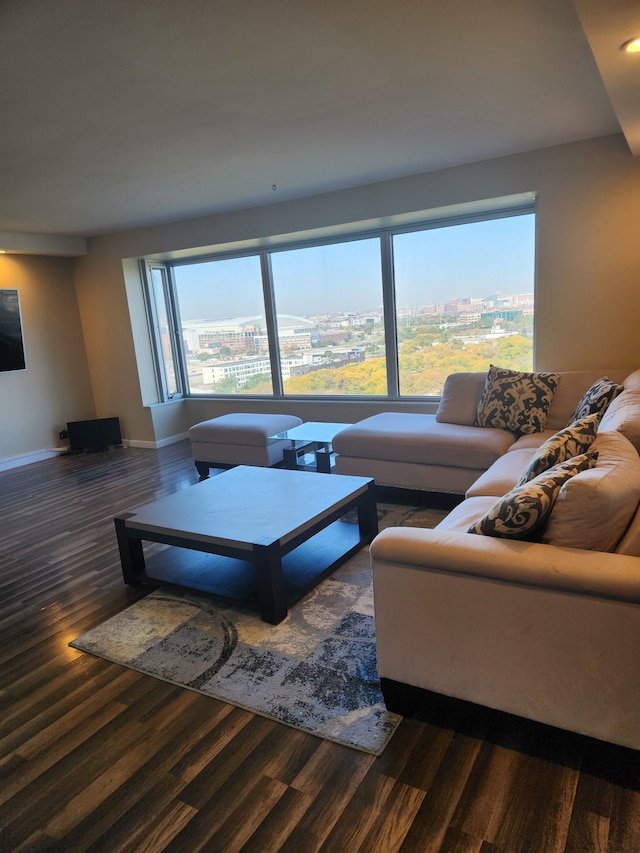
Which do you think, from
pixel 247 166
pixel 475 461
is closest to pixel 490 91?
pixel 247 166

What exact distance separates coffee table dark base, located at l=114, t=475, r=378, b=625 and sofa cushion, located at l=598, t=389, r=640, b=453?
1322mm

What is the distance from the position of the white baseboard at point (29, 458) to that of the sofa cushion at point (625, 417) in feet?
19.5

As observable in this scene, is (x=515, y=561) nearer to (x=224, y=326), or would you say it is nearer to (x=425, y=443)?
(x=425, y=443)

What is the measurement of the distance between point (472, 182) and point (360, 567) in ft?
10.8

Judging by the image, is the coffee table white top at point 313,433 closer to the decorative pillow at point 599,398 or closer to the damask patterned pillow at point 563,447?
the decorative pillow at point 599,398

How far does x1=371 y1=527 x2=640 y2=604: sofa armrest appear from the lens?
4.78 ft

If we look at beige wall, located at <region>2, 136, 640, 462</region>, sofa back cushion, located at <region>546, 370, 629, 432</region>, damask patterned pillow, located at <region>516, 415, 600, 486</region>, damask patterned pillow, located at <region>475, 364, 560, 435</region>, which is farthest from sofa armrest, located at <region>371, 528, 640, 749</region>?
beige wall, located at <region>2, 136, 640, 462</region>

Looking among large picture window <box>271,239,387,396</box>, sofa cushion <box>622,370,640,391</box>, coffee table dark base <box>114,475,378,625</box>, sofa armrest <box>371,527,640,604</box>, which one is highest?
large picture window <box>271,239,387,396</box>

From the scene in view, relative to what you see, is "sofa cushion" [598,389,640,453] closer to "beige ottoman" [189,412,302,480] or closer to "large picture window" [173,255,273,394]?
"beige ottoman" [189,412,302,480]

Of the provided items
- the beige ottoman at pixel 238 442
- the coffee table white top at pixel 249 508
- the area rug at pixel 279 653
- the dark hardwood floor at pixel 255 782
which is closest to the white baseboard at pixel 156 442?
the beige ottoman at pixel 238 442

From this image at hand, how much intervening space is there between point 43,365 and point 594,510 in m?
6.46

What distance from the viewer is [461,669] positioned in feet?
5.64

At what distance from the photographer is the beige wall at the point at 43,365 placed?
20.1 ft

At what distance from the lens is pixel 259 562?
2424 millimetres
